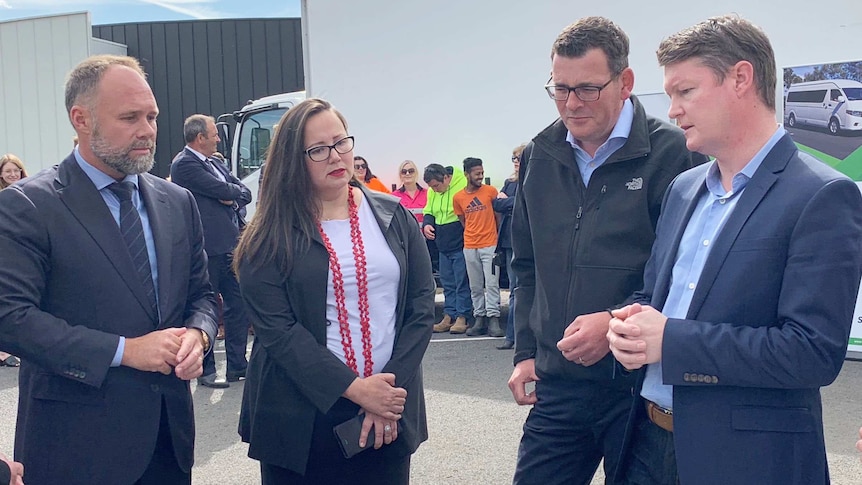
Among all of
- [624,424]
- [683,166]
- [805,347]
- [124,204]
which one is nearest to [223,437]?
[124,204]

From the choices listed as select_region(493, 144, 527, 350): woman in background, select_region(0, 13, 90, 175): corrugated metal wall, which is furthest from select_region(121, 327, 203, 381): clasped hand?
select_region(0, 13, 90, 175): corrugated metal wall

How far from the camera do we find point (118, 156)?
8.19 feet

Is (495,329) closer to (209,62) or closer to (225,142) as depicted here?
(225,142)

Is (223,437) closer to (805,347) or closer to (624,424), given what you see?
(624,424)

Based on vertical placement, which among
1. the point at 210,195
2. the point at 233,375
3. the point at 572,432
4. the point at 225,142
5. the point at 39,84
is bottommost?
the point at 233,375

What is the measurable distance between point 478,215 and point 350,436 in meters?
5.98

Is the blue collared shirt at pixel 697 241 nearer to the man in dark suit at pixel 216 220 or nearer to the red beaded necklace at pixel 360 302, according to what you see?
the red beaded necklace at pixel 360 302

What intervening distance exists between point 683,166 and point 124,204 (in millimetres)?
1838

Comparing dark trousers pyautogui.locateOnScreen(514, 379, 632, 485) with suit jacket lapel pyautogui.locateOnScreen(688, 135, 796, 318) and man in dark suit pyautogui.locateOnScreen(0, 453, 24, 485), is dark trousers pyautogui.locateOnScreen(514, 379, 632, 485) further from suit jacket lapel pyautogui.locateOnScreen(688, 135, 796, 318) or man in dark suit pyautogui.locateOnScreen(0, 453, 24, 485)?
man in dark suit pyautogui.locateOnScreen(0, 453, 24, 485)

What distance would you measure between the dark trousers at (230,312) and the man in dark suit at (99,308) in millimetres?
4069

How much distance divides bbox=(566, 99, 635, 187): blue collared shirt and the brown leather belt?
785 mm

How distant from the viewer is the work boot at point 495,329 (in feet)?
28.1

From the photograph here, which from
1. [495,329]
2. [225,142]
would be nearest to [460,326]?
[495,329]

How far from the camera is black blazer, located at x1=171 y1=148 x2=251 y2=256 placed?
6531mm
